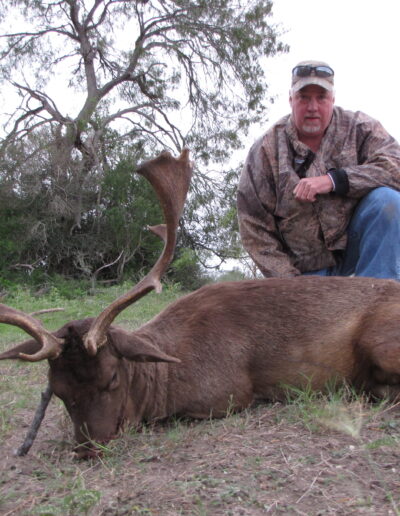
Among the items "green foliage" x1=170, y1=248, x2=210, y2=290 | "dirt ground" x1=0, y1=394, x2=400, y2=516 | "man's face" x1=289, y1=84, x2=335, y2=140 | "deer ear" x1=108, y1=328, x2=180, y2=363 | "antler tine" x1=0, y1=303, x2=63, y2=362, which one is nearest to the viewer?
"dirt ground" x1=0, y1=394, x2=400, y2=516

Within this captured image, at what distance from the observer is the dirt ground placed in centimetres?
226

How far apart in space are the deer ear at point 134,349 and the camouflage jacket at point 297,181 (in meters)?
2.03

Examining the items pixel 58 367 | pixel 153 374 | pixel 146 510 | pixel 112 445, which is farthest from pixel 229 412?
pixel 146 510

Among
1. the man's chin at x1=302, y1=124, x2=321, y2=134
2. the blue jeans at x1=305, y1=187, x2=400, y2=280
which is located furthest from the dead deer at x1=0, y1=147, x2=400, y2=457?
the man's chin at x1=302, y1=124, x2=321, y2=134

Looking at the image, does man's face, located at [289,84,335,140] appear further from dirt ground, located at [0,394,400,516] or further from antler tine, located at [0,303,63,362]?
antler tine, located at [0,303,63,362]

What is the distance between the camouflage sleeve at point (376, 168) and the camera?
4.76 meters

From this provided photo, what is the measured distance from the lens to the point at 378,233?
4711 mm

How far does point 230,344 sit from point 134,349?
743 millimetres

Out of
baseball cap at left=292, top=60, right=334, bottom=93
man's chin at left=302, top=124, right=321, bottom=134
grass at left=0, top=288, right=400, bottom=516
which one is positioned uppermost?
baseball cap at left=292, top=60, right=334, bottom=93

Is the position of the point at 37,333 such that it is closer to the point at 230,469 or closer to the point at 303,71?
the point at 230,469

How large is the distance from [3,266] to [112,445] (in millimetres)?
13164

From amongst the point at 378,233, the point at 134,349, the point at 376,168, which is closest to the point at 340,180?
the point at 376,168

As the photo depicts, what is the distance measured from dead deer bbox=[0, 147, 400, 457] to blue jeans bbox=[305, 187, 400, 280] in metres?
0.77

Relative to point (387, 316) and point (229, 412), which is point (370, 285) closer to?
point (387, 316)
